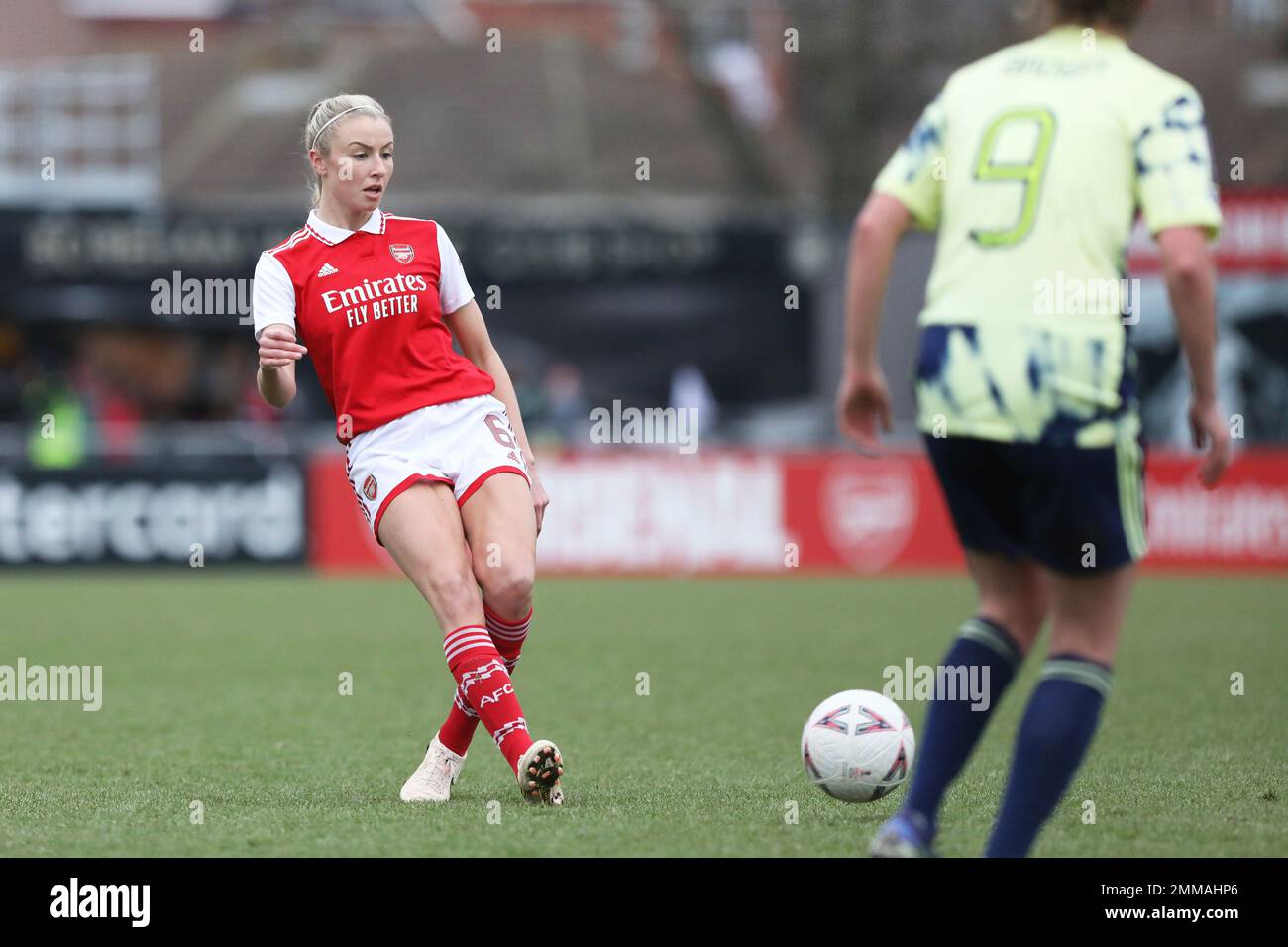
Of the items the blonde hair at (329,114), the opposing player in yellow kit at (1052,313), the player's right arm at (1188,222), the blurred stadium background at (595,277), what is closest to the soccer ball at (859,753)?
the opposing player in yellow kit at (1052,313)

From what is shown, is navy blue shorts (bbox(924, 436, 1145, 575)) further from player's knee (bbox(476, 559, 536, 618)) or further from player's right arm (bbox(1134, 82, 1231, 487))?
player's knee (bbox(476, 559, 536, 618))

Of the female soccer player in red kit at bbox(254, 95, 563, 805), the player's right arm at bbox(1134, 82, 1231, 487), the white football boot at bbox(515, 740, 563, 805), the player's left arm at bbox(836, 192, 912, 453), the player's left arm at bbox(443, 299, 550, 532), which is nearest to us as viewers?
the player's right arm at bbox(1134, 82, 1231, 487)

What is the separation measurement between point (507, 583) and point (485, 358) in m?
0.80

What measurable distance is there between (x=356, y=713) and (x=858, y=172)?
21723 mm

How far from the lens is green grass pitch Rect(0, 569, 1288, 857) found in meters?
5.23

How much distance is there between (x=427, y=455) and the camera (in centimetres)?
571

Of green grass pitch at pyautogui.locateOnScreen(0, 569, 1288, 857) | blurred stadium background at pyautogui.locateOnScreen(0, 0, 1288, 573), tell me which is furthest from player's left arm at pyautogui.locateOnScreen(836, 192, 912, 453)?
blurred stadium background at pyautogui.locateOnScreen(0, 0, 1288, 573)

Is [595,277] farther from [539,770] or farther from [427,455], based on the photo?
[539,770]

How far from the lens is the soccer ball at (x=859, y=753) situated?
18.6 feet

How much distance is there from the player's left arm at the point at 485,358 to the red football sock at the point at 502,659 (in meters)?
0.32

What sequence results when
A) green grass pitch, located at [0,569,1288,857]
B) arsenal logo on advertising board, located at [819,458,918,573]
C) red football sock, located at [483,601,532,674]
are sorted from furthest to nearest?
arsenal logo on advertising board, located at [819,458,918,573] → red football sock, located at [483,601,532,674] → green grass pitch, located at [0,569,1288,857]

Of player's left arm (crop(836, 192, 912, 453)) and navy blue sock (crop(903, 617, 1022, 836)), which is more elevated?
player's left arm (crop(836, 192, 912, 453))
